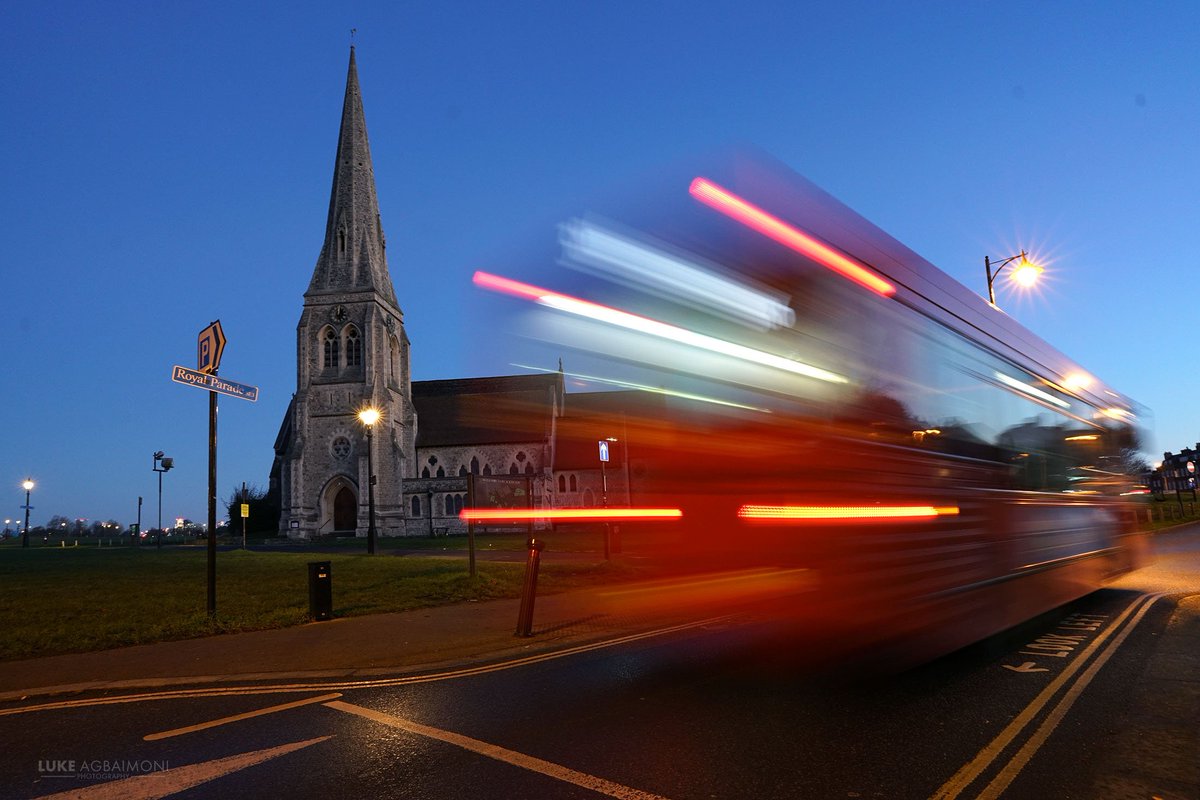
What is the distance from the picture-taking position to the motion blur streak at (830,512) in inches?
233

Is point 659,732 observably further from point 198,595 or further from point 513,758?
point 198,595

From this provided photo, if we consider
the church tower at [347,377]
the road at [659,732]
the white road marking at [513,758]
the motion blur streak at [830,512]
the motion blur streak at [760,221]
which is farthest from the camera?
the church tower at [347,377]

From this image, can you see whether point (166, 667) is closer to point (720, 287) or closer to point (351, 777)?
point (351, 777)

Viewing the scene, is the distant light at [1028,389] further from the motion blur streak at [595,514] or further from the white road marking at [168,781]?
the white road marking at [168,781]

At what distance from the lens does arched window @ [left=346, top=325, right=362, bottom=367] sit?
57.0 meters

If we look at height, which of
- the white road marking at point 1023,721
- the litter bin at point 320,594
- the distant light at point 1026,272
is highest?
the distant light at point 1026,272

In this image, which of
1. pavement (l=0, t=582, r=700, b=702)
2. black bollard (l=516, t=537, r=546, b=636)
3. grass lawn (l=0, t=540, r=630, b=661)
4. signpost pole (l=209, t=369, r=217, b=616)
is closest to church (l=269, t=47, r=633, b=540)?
grass lawn (l=0, t=540, r=630, b=661)

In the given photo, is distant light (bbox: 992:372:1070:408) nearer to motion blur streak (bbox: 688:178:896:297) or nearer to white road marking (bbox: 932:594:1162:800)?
white road marking (bbox: 932:594:1162:800)

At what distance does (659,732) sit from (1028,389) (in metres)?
7.17

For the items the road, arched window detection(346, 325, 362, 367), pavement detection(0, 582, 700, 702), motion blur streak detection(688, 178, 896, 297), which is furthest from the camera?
arched window detection(346, 325, 362, 367)

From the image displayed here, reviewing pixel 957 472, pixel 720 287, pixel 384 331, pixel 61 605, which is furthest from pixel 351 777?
pixel 384 331

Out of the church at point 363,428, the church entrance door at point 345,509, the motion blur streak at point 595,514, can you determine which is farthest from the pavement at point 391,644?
the church entrance door at point 345,509

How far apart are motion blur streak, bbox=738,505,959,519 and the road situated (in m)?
1.41

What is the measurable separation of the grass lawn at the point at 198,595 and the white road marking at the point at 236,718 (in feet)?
15.3
